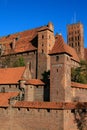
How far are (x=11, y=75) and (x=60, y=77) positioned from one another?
10093mm

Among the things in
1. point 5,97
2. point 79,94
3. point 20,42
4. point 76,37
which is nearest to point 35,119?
point 5,97

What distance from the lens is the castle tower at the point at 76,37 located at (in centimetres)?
7969

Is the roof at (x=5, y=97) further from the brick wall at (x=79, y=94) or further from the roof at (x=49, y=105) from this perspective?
the brick wall at (x=79, y=94)

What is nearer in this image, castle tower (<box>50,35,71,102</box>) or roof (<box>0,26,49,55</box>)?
castle tower (<box>50,35,71,102</box>)

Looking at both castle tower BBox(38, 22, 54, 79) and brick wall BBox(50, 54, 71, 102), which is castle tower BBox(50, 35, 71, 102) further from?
castle tower BBox(38, 22, 54, 79)

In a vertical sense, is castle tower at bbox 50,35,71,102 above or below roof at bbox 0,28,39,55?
below

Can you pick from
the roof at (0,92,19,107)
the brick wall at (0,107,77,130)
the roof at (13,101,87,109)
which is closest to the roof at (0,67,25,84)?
the roof at (0,92,19,107)

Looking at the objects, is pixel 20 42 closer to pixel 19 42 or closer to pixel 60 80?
pixel 19 42

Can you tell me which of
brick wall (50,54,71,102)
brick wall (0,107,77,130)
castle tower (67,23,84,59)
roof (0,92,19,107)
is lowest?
brick wall (0,107,77,130)

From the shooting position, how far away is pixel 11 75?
50.3 m

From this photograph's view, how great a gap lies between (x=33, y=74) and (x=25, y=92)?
487 inches

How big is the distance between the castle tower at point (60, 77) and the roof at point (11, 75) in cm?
665

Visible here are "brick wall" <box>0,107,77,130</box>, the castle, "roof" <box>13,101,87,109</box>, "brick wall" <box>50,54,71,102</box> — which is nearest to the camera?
"brick wall" <box>0,107,77,130</box>

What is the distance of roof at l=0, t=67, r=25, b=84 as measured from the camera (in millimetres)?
48781
